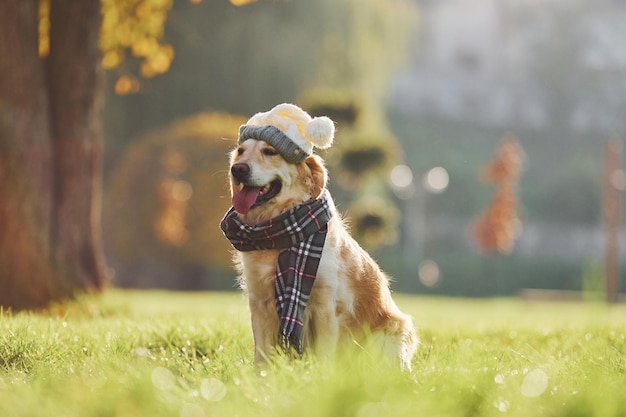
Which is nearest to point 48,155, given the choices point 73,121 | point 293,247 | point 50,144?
point 50,144

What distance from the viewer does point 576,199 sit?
46.7m

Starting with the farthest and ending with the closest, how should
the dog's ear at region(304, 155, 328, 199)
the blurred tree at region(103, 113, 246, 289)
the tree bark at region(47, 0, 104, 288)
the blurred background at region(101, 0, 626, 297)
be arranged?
the blurred tree at region(103, 113, 246, 289), the blurred background at region(101, 0, 626, 297), the tree bark at region(47, 0, 104, 288), the dog's ear at region(304, 155, 328, 199)

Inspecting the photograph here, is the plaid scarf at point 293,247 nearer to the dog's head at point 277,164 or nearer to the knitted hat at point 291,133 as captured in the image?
the dog's head at point 277,164

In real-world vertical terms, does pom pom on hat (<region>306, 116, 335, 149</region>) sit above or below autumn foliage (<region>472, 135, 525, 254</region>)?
above

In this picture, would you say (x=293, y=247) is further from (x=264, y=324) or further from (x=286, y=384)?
(x=286, y=384)

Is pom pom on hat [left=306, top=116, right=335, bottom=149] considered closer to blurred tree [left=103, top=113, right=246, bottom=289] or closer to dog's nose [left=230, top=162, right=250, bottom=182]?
dog's nose [left=230, top=162, right=250, bottom=182]

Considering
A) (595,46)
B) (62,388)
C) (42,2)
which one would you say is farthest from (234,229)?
(595,46)

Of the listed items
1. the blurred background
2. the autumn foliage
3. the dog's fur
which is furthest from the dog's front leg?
the autumn foliage

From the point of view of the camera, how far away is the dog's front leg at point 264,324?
4.55m

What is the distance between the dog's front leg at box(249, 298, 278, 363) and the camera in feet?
14.9

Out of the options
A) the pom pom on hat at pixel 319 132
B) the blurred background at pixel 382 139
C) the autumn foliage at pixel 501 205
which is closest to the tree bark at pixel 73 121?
the blurred background at pixel 382 139

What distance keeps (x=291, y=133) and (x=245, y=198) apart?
1.36 feet

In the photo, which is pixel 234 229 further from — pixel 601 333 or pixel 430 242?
pixel 430 242

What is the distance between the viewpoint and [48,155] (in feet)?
30.7
